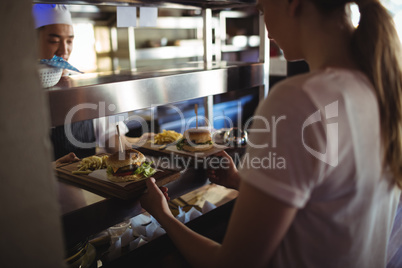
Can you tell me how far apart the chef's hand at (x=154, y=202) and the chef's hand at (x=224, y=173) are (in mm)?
382

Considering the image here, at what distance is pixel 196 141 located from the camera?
6.28ft

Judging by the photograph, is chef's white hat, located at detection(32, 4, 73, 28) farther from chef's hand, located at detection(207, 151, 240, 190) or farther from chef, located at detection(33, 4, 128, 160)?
chef's hand, located at detection(207, 151, 240, 190)

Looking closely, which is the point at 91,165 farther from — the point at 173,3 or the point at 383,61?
the point at 383,61

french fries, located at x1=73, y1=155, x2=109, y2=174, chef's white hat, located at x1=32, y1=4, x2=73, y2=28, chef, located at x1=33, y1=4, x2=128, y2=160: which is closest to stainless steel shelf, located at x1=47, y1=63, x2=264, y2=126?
french fries, located at x1=73, y1=155, x2=109, y2=174

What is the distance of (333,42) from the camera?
2.68ft

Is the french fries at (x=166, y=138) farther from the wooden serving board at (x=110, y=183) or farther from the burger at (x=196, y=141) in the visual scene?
the wooden serving board at (x=110, y=183)

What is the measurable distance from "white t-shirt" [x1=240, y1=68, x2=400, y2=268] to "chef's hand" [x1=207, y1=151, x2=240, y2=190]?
661 mm

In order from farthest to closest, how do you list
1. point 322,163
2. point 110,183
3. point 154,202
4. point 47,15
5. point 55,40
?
point 55,40, point 47,15, point 110,183, point 154,202, point 322,163

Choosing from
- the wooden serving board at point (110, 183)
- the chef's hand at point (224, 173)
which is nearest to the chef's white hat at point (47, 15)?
the wooden serving board at point (110, 183)

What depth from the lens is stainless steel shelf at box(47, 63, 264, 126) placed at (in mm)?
1047

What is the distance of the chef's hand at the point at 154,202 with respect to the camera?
3.73ft

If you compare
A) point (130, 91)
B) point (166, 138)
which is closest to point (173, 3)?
point (130, 91)

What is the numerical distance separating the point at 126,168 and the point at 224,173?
434 mm

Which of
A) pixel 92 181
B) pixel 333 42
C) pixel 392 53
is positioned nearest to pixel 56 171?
pixel 92 181
